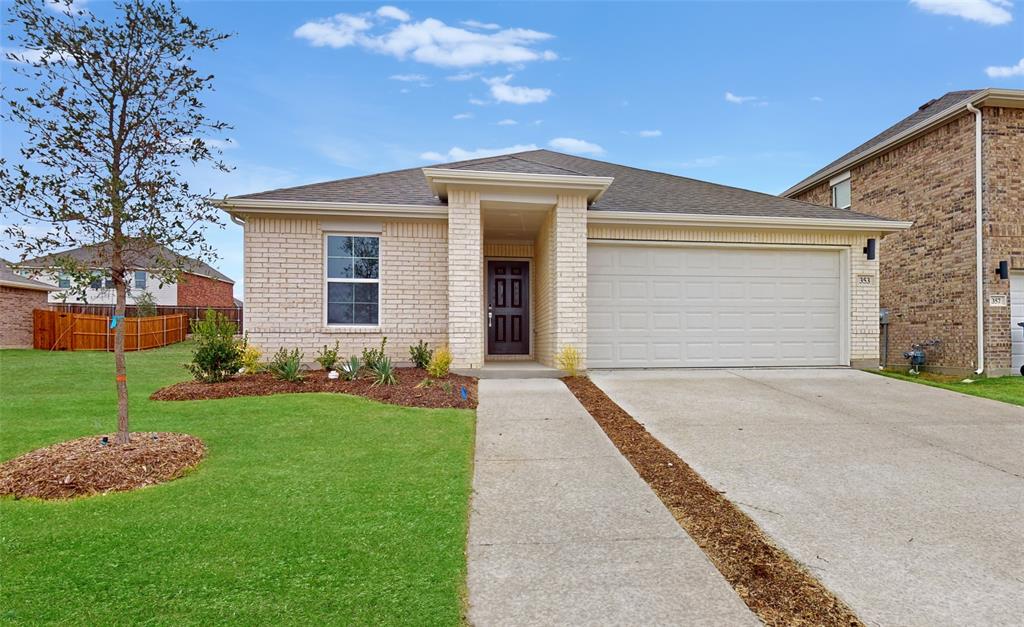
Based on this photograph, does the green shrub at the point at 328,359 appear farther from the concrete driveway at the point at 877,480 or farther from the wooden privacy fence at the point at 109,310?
the wooden privacy fence at the point at 109,310

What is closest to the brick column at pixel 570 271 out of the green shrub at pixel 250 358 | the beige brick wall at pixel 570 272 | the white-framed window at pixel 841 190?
the beige brick wall at pixel 570 272

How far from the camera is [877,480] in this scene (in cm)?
399

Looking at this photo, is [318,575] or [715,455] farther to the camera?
[715,455]

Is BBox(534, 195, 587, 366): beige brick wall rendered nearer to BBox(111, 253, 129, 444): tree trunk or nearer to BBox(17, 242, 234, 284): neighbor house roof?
BBox(17, 242, 234, 284): neighbor house roof

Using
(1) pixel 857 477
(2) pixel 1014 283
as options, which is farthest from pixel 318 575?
(2) pixel 1014 283

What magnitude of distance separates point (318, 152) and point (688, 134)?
10130 millimetres

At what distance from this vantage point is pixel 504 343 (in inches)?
466

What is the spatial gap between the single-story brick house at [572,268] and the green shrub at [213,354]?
1045 mm

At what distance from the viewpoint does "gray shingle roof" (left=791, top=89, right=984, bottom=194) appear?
12406 millimetres

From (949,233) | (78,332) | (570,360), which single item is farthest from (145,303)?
(78,332)

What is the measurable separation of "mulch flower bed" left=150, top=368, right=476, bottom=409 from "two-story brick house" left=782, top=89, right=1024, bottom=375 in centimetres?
1093

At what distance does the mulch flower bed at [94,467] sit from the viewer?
3.57 m

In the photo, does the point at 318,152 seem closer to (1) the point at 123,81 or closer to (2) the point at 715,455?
(1) the point at 123,81

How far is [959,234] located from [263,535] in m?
14.3
